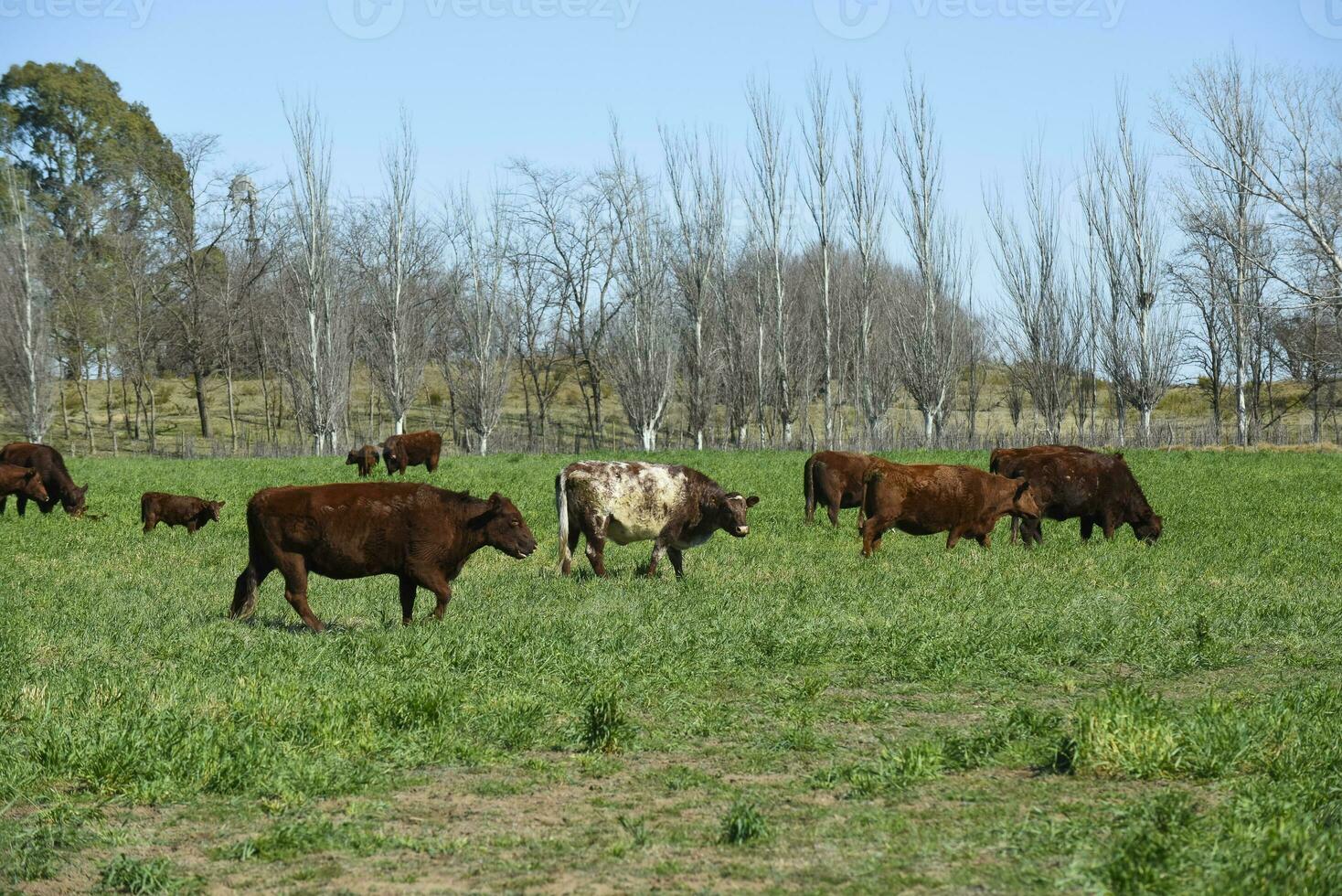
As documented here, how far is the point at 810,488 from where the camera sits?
66.8 ft

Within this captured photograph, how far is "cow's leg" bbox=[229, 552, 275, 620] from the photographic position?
1125 cm

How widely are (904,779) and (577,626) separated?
15.0 ft

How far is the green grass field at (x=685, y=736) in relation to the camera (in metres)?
5.14

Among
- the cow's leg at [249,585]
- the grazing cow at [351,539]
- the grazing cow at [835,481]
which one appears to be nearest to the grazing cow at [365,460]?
the grazing cow at [835,481]

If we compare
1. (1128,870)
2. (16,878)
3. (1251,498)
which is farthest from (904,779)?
(1251,498)

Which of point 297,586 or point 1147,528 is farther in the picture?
point 1147,528

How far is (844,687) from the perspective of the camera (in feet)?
28.7

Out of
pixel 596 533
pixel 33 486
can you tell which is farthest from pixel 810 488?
pixel 33 486

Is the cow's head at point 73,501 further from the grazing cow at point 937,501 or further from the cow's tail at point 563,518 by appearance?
the grazing cow at point 937,501

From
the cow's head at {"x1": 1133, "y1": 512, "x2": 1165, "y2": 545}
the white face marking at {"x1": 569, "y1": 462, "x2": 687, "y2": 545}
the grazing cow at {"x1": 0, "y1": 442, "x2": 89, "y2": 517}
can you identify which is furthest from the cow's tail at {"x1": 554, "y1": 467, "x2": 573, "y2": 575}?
the grazing cow at {"x1": 0, "y1": 442, "x2": 89, "y2": 517}

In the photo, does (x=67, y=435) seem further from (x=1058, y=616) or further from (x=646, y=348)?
(x=1058, y=616)

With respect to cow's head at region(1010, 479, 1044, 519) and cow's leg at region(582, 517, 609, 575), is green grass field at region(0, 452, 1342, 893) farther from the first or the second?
cow's head at region(1010, 479, 1044, 519)

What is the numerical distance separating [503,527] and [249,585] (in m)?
2.34

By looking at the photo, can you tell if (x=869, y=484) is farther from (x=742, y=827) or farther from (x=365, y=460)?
(x=365, y=460)
